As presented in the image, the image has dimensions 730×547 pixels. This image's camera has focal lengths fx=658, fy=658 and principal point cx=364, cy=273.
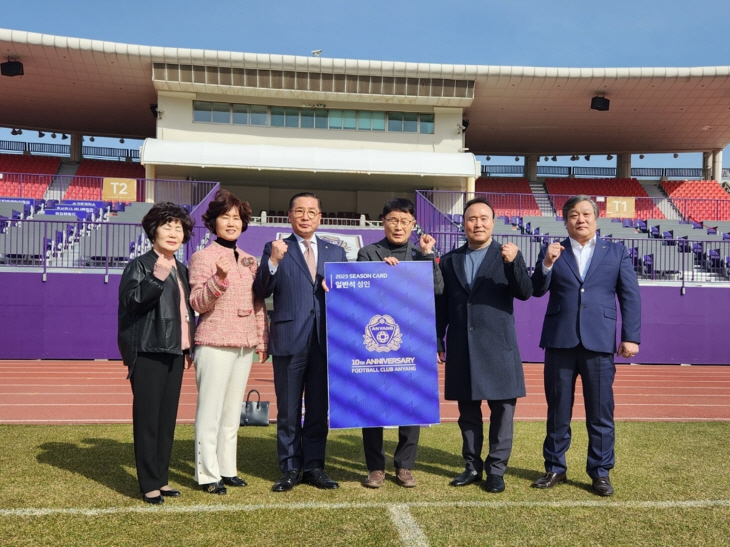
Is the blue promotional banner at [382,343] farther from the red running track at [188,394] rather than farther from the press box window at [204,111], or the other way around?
the press box window at [204,111]

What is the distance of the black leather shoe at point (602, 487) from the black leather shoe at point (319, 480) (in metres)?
1.68

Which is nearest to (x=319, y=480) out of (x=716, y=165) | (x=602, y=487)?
(x=602, y=487)

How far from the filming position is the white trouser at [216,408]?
4.20 meters

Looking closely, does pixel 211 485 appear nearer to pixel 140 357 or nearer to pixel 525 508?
pixel 140 357

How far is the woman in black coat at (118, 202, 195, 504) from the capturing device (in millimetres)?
3955

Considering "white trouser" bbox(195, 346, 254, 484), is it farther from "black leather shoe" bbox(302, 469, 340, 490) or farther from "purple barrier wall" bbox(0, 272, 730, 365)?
"purple barrier wall" bbox(0, 272, 730, 365)

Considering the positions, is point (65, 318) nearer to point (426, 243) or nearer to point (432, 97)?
point (426, 243)

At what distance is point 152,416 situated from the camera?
404 cm

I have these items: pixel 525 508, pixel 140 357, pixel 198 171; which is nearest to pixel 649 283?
pixel 525 508

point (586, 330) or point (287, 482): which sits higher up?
point (586, 330)

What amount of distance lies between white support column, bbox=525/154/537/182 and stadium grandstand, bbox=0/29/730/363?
2302 millimetres

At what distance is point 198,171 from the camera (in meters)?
25.5

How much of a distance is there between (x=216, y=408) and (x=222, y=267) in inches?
37.9

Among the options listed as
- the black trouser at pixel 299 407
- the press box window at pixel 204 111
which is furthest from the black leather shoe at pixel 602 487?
the press box window at pixel 204 111
